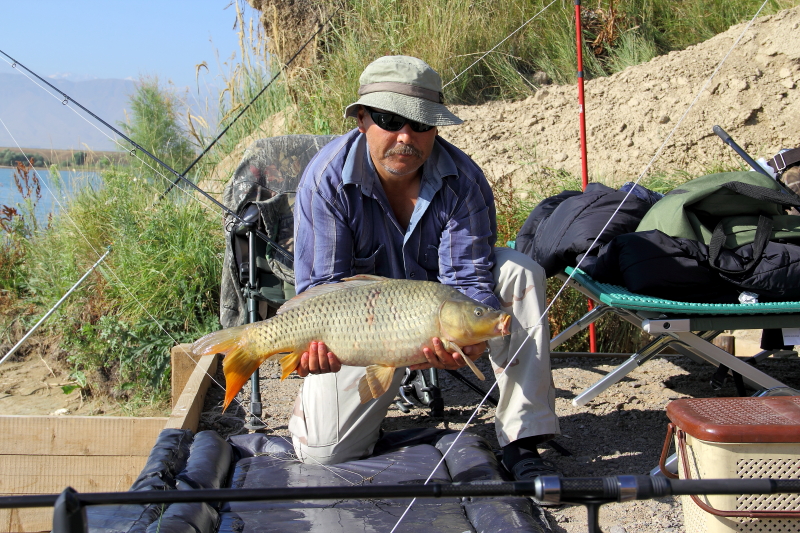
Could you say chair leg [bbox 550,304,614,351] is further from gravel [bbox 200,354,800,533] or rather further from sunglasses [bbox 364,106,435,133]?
sunglasses [bbox 364,106,435,133]

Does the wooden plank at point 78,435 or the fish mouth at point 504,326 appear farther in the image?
the wooden plank at point 78,435

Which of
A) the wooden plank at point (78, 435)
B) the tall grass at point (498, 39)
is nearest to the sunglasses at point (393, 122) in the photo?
the wooden plank at point (78, 435)

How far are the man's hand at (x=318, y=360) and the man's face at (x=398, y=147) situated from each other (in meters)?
0.85

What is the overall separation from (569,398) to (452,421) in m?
0.73

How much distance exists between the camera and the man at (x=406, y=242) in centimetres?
287

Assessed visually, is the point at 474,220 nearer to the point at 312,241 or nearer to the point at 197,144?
the point at 312,241

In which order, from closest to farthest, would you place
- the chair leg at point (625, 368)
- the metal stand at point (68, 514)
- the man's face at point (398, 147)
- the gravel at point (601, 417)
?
the metal stand at point (68, 514)
the gravel at point (601, 417)
the man's face at point (398, 147)
the chair leg at point (625, 368)

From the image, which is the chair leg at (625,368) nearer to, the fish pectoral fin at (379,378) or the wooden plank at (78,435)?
the fish pectoral fin at (379,378)

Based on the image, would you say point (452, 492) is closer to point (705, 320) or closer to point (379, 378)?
point (379, 378)

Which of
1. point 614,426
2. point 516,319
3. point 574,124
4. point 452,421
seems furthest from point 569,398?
point 574,124

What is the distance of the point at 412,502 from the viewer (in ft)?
8.59

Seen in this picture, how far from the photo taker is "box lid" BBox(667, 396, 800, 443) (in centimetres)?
211

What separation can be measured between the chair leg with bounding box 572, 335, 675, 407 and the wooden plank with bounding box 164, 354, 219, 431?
1.87m

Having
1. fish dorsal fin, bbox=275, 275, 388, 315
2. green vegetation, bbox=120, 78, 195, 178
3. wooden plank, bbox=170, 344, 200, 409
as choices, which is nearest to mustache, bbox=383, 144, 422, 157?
fish dorsal fin, bbox=275, 275, 388, 315
